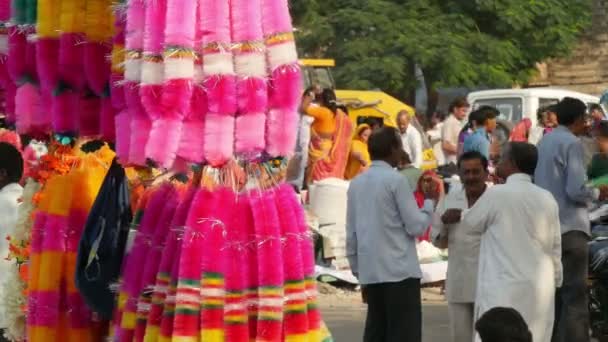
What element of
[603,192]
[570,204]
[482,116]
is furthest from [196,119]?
[482,116]

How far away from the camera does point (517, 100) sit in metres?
24.3

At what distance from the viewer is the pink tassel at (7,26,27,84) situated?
25.8 feet

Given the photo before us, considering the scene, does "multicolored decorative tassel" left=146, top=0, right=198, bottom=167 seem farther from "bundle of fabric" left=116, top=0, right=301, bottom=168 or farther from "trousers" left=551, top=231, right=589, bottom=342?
"trousers" left=551, top=231, right=589, bottom=342

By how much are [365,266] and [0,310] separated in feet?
8.34

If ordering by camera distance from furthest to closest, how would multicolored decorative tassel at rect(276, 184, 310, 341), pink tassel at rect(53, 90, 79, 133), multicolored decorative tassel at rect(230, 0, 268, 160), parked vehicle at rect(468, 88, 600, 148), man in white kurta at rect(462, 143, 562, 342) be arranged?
parked vehicle at rect(468, 88, 600, 148)
man in white kurta at rect(462, 143, 562, 342)
pink tassel at rect(53, 90, 79, 133)
multicolored decorative tassel at rect(276, 184, 310, 341)
multicolored decorative tassel at rect(230, 0, 268, 160)

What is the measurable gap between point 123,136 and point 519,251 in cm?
274

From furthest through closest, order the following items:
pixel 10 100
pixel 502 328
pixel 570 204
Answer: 1. pixel 570 204
2. pixel 10 100
3. pixel 502 328

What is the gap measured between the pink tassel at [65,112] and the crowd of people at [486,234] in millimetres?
2498

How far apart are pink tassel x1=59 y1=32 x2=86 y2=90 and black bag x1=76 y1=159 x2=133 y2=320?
1.59 feet

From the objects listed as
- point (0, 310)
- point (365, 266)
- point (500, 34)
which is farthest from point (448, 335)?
point (500, 34)

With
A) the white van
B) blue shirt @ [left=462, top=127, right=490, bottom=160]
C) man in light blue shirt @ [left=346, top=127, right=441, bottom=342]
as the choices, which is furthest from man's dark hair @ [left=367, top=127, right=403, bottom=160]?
the white van

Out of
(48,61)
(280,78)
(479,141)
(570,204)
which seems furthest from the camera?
(479,141)

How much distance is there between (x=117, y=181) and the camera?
7605 mm

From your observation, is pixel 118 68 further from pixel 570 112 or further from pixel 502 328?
pixel 570 112
